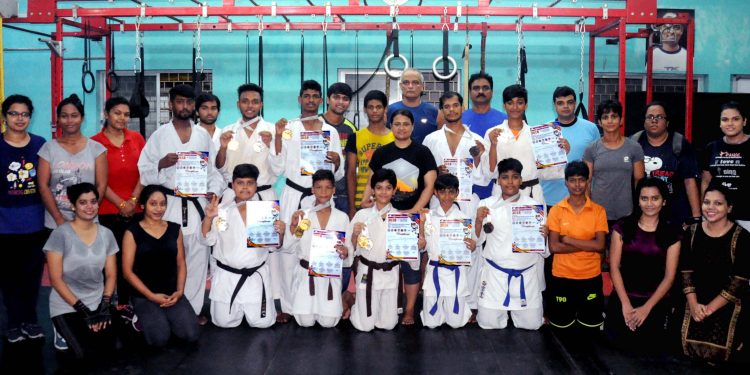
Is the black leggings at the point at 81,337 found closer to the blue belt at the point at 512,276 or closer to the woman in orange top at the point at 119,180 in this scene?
the woman in orange top at the point at 119,180

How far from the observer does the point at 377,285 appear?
404 centimetres

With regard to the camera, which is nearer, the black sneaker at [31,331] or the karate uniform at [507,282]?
the black sneaker at [31,331]

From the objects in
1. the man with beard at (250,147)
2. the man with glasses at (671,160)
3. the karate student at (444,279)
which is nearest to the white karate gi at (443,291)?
the karate student at (444,279)

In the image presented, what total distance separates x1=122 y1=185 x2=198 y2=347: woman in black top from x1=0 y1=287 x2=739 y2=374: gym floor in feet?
0.50

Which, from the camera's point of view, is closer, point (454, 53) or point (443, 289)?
point (443, 289)

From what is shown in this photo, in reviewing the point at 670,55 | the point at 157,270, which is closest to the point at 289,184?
the point at 157,270

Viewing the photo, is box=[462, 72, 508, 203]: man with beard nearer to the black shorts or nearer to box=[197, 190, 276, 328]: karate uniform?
the black shorts

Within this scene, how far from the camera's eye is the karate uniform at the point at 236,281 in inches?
160

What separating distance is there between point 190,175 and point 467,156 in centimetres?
194

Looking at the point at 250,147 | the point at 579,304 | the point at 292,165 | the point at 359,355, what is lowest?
the point at 359,355

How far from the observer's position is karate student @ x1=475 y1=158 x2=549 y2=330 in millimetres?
4027

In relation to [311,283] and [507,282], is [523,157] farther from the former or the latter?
[311,283]

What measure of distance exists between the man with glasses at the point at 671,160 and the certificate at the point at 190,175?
10.2 feet

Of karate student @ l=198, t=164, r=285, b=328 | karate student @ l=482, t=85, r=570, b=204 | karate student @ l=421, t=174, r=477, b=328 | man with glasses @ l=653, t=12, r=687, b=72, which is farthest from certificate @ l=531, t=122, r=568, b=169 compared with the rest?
man with glasses @ l=653, t=12, r=687, b=72
